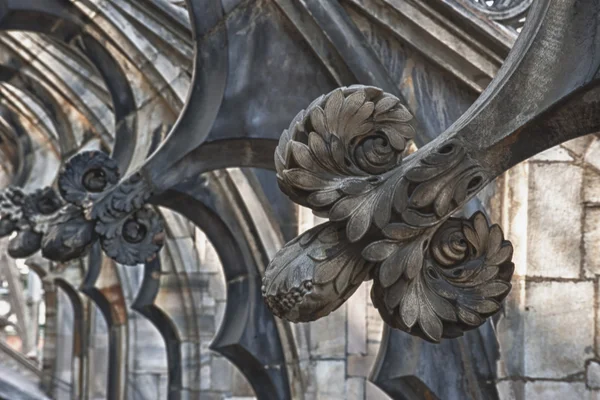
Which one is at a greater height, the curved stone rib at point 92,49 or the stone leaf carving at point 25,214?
the curved stone rib at point 92,49

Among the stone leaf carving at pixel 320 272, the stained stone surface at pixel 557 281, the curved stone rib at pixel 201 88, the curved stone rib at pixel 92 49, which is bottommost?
the stone leaf carving at pixel 320 272

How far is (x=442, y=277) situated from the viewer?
1.77m

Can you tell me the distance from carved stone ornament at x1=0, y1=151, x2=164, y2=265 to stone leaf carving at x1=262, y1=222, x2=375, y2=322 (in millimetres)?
5349

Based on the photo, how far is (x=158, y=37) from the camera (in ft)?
33.1

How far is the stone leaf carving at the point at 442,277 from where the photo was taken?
1736 mm

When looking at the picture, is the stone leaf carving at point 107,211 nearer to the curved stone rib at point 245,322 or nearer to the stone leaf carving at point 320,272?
the curved stone rib at point 245,322

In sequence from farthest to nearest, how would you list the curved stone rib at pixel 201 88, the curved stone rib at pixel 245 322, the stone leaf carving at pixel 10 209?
the curved stone rib at pixel 245 322
the stone leaf carving at pixel 10 209
the curved stone rib at pixel 201 88

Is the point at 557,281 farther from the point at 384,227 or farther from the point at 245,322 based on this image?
the point at 384,227

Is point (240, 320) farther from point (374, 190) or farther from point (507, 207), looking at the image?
point (374, 190)

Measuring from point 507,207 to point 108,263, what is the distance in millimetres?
8774

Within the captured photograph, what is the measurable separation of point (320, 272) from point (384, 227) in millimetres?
70

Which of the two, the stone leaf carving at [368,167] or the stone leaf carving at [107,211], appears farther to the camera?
the stone leaf carving at [107,211]

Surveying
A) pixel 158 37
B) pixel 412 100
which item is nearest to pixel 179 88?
pixel 158 37

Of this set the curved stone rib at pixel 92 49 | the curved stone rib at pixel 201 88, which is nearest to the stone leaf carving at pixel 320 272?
the curved stone rib at pixel 201 88
